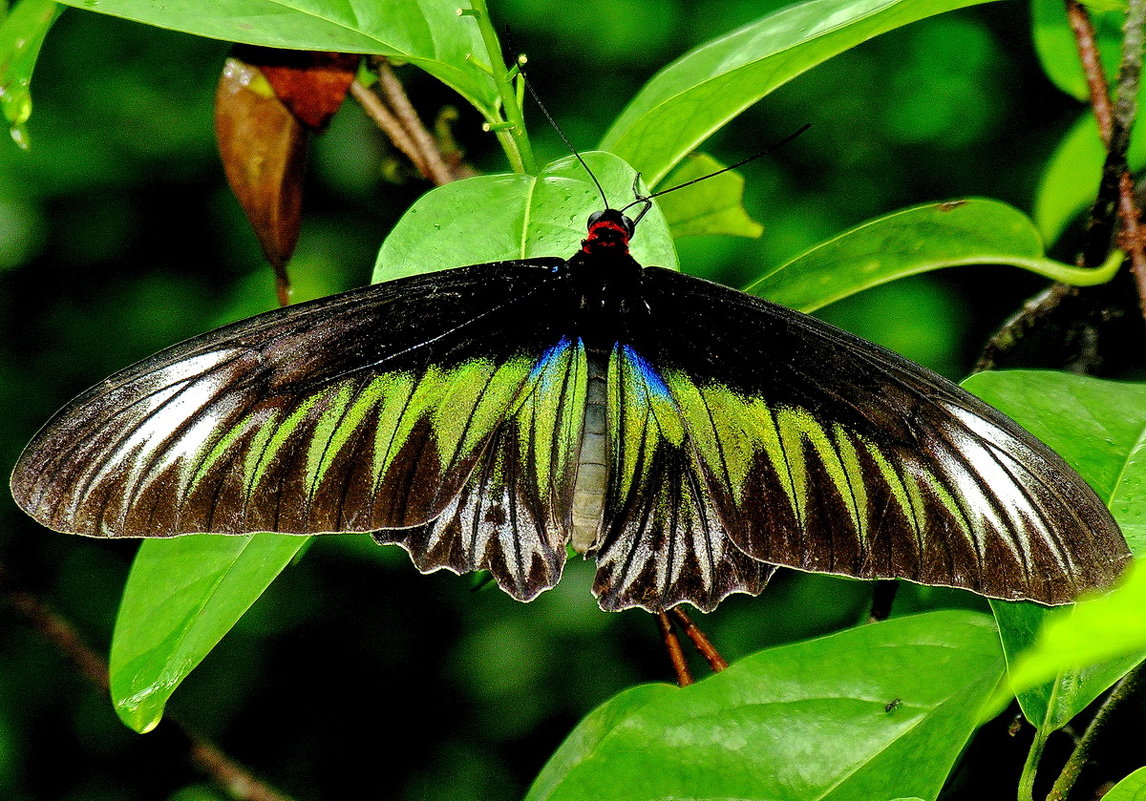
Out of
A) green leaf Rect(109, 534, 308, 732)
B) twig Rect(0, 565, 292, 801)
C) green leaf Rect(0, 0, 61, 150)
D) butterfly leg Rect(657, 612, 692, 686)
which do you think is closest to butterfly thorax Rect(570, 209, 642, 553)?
butterfly leg Rect(657, 612, 692, 686)

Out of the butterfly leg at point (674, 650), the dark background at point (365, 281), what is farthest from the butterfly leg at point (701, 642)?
the dark background at point (365, 281)

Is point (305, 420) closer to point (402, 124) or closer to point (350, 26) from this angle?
point (350, 26)

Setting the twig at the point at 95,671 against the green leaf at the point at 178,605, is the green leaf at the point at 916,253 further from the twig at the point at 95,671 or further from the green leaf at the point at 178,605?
the twig at the point at 95,671

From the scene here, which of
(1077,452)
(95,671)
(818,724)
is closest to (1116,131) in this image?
(1077,452)

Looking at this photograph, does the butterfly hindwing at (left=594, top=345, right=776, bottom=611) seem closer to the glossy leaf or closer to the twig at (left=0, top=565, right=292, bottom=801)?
→ the glossy leaf

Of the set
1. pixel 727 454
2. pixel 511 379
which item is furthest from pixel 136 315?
pixel 727 454

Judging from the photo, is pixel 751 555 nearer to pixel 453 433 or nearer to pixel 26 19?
pixel 453 433
